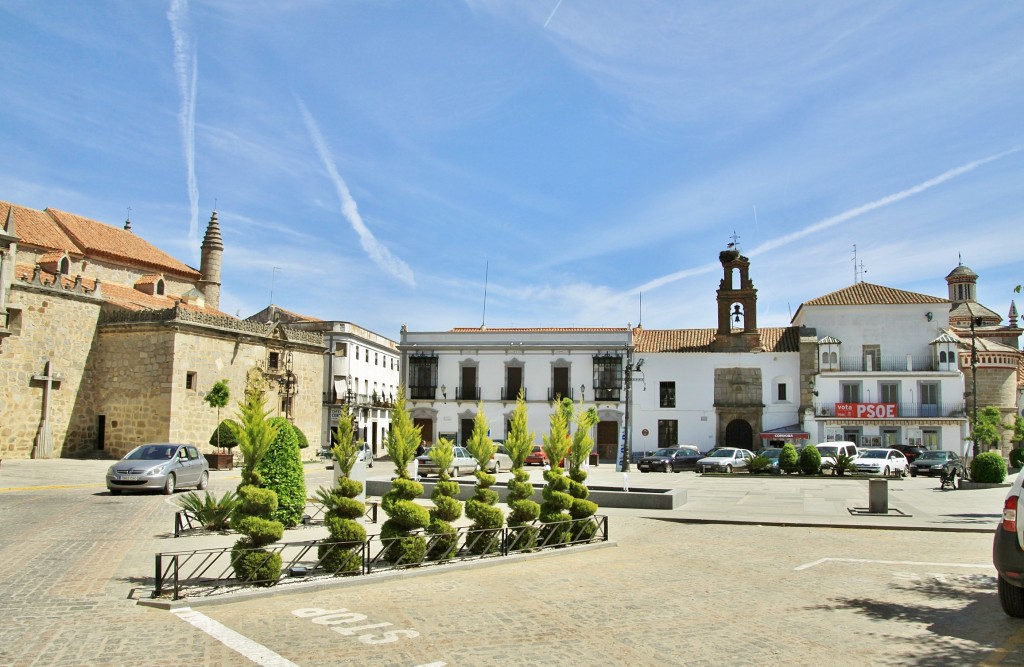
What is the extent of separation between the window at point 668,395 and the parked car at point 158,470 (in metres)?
31.3

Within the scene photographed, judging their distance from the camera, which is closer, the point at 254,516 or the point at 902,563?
the point at 254,516

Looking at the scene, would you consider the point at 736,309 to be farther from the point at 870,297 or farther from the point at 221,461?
the point at 221,461

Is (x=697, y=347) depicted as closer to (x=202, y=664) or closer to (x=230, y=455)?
(x=230, y=455)

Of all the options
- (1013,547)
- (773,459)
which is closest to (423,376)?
(773,459)

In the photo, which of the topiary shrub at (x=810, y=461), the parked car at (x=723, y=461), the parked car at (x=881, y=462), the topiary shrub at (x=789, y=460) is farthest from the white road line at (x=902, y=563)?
the parked car at (x=723, y=461)

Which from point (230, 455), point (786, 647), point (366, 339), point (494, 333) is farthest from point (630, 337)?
point (786, 647)

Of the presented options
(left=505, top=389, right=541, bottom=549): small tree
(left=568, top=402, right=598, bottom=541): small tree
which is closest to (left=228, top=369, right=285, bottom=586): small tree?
(left=505, top=389, right=541, bottom=549): small tree

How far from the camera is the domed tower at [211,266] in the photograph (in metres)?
47.4

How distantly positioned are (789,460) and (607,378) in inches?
676

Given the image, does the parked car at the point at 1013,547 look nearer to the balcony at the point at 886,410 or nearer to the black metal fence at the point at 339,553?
the black metal fence at the point at 339,553

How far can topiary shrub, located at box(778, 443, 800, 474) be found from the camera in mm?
31562

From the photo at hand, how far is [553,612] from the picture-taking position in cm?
840

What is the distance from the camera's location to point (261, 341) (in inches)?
1556

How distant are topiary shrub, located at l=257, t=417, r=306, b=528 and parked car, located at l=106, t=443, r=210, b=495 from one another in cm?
736
